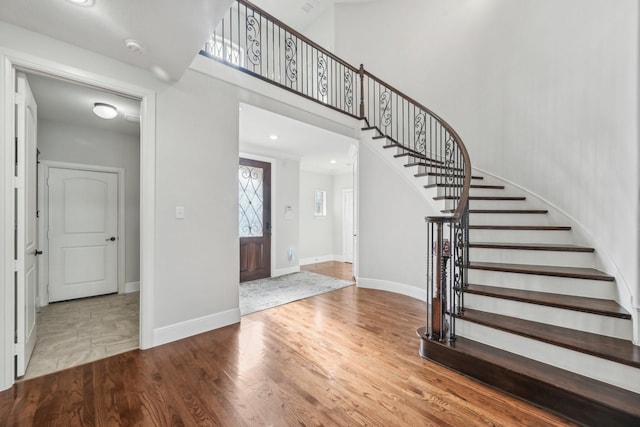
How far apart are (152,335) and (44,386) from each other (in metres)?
0.72

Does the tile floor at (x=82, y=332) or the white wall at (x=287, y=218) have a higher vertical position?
the white wall at (x=287, y=218)

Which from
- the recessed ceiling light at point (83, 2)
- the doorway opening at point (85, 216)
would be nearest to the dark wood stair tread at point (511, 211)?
the recessed ceiling light at point (83, 2)

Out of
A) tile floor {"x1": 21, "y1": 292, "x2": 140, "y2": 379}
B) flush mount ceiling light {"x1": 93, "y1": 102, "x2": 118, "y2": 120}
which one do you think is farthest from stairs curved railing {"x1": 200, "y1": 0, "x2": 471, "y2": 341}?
tile floor {"x1": 21, "y1": 292, "x2": 140, "y2": 379}

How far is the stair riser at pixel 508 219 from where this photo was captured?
3.32m

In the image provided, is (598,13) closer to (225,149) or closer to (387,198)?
(387,198)

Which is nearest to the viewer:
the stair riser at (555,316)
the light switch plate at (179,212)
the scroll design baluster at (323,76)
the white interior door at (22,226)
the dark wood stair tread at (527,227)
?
the stair riser at (555,316)

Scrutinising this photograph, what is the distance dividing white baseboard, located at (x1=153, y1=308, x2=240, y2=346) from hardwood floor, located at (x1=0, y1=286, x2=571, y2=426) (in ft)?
0.28

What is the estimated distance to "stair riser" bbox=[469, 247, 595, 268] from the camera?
2.54m

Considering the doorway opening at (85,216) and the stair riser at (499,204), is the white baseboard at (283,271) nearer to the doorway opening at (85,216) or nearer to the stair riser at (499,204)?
the doorway opening at (85,216)

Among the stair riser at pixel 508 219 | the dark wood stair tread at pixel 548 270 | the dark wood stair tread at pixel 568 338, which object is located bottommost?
the dark wood stair tread at pixel 568 338

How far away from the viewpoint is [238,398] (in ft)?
6.03

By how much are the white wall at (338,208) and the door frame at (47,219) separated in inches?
188

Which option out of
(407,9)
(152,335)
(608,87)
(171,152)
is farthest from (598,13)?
(152,335)

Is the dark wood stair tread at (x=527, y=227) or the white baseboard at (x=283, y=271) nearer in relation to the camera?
the dark wood stair tread at (x=527, y=227)
